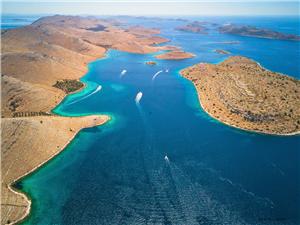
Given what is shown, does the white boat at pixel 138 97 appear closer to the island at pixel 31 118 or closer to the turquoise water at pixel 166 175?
the turquoise water at pixel 166 175

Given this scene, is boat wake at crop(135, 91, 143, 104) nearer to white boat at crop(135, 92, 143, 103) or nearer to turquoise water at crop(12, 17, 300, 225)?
white boat at crop(135, 92, 143, 103)

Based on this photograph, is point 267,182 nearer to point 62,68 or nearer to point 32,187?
point 32,187

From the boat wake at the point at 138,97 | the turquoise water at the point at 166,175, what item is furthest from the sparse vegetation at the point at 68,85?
the boat wake at the point at 138,97

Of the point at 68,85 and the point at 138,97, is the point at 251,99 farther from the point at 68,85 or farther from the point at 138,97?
the point at 68,85

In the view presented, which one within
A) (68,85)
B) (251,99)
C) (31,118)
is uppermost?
(251,99)

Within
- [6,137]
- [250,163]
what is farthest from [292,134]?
[6,137]

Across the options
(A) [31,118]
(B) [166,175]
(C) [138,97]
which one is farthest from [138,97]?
(B) [166,175]

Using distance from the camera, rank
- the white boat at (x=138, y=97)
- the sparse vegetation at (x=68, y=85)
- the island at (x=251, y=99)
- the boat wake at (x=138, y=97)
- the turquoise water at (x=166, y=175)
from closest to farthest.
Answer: the turquoise water at (x=166, y=175) < the island at (x=251, y=99) < the boat wake at (x=138, y=97) < the white boat at (x=138, y=97) < the sparse vegetation at (x=68, y=85)
